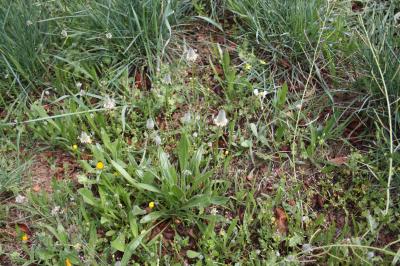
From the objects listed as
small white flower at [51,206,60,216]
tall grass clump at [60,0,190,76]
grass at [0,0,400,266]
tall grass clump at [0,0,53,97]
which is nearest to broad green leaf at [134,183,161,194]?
grass at [0,0,400,266]

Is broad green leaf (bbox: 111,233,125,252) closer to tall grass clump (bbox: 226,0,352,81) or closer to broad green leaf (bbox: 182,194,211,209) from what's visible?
broad green leaf (bbox: 182,194,211,209)

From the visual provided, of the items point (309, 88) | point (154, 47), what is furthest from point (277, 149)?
point (154, 47)

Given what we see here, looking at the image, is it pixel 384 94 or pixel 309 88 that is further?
pixel 309 88

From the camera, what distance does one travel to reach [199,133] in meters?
2.20

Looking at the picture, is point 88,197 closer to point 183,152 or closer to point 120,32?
point 183,152

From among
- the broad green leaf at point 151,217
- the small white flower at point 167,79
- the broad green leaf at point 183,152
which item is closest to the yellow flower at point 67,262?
the broad green leaf at point 151,217

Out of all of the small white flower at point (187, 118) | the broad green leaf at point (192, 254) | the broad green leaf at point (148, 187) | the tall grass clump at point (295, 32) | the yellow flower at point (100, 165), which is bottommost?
the broad green leaf at point (192, 254)

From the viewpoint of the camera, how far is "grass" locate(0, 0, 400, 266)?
1.91 metres

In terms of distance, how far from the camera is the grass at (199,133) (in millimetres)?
1909

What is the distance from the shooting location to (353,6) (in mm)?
2812

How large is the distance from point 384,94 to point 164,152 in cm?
103

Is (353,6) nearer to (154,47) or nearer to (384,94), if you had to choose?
(384,94)

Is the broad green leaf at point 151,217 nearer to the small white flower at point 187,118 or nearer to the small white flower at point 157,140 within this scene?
the small white flower at point 157,140

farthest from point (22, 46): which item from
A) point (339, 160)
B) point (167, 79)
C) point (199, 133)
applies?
point (339, 160)
